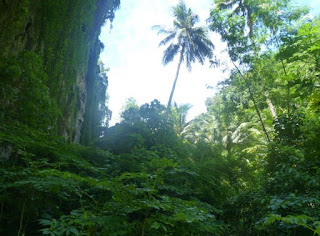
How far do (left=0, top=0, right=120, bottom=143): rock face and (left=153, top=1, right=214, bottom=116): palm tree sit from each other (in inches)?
279

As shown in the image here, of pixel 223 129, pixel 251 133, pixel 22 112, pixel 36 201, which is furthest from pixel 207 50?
A: pixel 36 201

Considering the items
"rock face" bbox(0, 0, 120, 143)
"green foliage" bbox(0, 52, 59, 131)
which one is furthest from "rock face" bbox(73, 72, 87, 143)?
"green foliage" bbox(0, 52, 59, 131)

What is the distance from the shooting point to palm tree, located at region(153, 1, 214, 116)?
69.5 ft

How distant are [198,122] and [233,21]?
19.9m

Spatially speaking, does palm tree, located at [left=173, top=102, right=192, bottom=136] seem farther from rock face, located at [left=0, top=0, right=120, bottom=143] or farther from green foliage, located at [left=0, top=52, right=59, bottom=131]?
green foliage, located at [left=0, top=52, right=59, bottom=131]

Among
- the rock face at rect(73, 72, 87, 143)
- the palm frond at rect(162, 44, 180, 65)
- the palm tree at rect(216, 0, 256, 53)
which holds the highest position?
the palm frond at rect(162, 44, 180, 65)

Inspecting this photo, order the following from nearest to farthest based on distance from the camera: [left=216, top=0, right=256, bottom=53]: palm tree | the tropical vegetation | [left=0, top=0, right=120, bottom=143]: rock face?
the tropical vegetation < [left=0, top=0, right=120, bottom=143]: rock face < [left=216, top=0, right=256, bottom=53]: palm tree

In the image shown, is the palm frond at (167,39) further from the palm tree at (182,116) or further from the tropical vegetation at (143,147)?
the palm tree at (182,116)

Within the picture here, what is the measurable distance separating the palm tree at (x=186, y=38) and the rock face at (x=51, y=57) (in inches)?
279

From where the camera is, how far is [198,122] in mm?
28109

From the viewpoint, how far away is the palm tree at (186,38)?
69.5 feet

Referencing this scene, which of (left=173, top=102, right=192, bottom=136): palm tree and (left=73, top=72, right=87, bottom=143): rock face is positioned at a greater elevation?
(left=173, top=102, right=192, bottom=136): palm tree

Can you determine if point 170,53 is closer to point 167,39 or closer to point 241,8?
point 167,39

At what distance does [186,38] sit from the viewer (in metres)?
21.2
